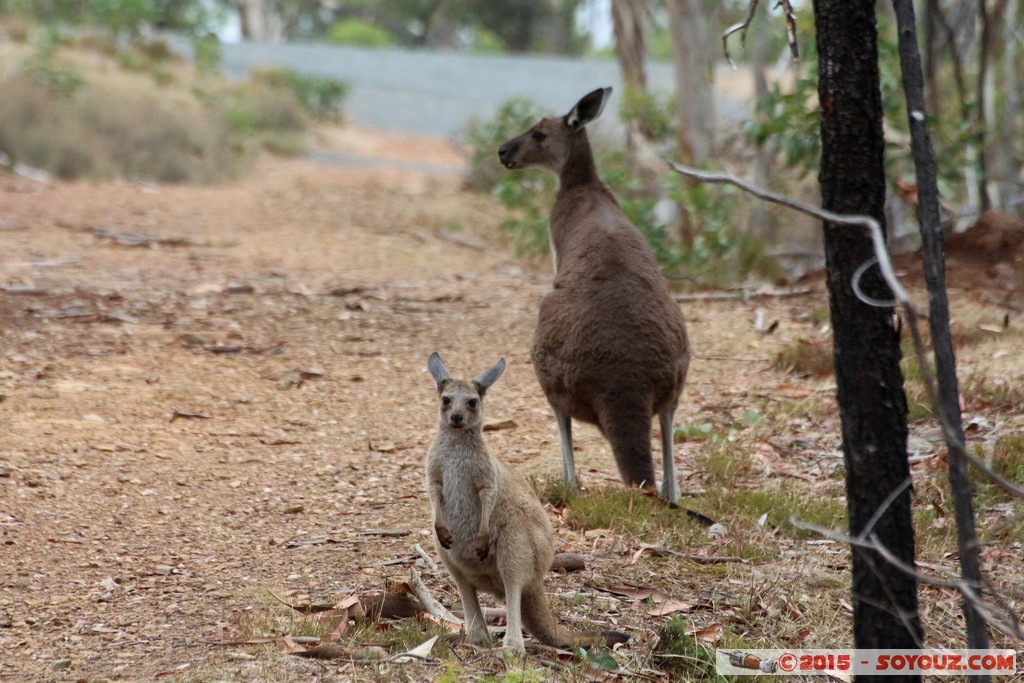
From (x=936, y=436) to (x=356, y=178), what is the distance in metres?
11.2

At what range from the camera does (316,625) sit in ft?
12.4

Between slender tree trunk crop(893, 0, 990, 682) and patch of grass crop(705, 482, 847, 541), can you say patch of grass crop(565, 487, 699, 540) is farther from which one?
slender tree trunk crop(893, 0, 990, 682)

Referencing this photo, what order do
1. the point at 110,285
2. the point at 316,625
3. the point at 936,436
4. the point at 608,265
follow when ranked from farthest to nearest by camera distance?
the point at 110,285
the point at 936,436
the point at 608,265
the point at 316,625

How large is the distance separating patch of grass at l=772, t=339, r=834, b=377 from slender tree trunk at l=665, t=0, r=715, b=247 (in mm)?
3350

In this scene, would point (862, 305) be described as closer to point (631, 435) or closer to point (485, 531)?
point (485, 531)

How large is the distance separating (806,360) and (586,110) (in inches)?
78.6

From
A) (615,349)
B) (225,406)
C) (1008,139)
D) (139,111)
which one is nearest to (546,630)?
(615,349)

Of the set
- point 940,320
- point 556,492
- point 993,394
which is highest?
point 940,320

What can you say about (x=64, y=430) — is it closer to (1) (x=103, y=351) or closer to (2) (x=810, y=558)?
(1) (x=103, y=351)

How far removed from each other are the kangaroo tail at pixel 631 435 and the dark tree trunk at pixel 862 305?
179 centimetres

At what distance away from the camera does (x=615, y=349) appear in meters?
4.89

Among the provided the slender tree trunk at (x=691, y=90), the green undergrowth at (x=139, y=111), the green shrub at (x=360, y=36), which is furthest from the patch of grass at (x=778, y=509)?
the green shrub at (x=360, y=36)

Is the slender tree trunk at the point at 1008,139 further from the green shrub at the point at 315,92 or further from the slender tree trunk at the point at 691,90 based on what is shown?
the green shrub at the point at 315,92

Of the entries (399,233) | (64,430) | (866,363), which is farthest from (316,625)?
(399,233)
